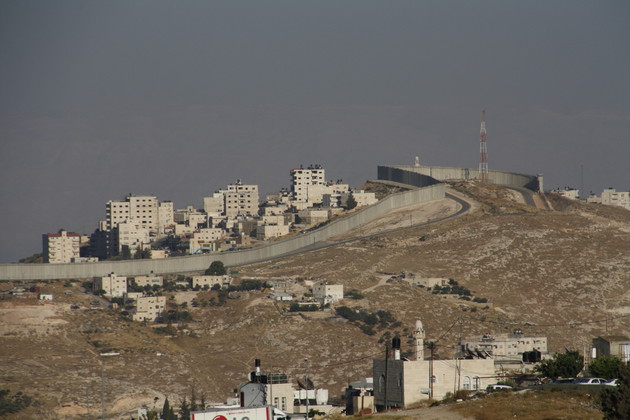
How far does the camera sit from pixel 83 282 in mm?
124625

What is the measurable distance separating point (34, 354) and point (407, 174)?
91.9 metres

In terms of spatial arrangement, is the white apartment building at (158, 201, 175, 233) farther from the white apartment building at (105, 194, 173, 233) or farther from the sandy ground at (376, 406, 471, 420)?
→ the sandy ground at (376, 406, 471, 420)

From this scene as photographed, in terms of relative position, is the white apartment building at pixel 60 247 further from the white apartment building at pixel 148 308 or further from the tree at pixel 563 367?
the tree at pixel 563 367

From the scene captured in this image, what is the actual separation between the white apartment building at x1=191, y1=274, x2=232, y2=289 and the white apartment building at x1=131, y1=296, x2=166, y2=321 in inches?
316

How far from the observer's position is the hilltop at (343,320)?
91.5m

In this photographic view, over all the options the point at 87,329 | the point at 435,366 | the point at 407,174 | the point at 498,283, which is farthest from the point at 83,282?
the point at 435,366

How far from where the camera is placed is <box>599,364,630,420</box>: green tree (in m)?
34.7

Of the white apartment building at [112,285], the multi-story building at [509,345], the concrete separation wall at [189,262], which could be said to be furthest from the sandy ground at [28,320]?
the multi-story building at [509,345]

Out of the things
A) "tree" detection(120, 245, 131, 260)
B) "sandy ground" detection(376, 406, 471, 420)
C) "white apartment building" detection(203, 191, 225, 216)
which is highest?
"white apartment building" detection(203, 191, 225, 216)

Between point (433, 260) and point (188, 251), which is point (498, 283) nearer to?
point (433, 260)

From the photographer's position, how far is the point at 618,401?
35.1 meters

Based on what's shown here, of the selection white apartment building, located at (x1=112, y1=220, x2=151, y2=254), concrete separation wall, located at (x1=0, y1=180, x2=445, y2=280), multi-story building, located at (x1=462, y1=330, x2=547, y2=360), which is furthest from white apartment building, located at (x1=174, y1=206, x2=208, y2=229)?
multi-story building, located at (x1=462, y1=330, x2=547, y2=360)

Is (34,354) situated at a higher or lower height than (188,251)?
lower

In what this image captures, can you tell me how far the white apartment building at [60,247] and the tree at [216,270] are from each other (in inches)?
1474
